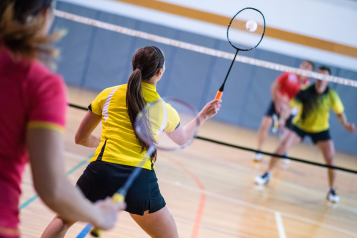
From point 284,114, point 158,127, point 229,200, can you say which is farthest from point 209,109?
point 284,114

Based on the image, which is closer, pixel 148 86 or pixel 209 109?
pixel 148 86

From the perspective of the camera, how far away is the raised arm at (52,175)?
0.93 meters

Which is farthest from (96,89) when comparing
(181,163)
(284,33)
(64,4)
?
(284,33)

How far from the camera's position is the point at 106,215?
3.85 feet

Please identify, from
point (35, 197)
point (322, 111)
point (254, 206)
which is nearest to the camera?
point (35, 197)

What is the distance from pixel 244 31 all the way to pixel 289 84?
3755mm

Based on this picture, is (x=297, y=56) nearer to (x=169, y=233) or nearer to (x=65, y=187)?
(x=169, y=233)

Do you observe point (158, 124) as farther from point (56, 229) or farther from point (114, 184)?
point (56, 229)

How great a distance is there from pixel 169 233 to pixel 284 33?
13.9 ft

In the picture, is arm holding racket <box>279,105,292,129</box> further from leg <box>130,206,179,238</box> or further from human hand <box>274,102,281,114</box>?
leg <box>130,206,179,238</box>

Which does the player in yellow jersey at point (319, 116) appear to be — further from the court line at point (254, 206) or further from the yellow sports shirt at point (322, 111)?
the court line at point (254, 206)

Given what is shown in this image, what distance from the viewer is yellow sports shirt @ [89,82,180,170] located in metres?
2.05

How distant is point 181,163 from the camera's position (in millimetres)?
6039

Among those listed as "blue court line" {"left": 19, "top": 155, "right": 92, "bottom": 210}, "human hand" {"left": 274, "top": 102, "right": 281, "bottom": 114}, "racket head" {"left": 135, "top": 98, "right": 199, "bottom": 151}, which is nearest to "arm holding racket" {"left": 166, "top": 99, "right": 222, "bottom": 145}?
"racket head" {"left": 135, "top": 98, "right": 199, "bottom": 151}
